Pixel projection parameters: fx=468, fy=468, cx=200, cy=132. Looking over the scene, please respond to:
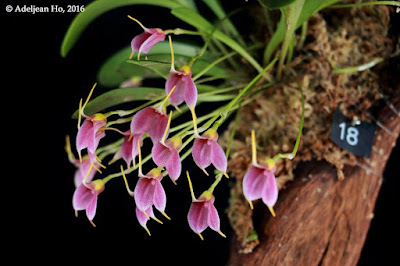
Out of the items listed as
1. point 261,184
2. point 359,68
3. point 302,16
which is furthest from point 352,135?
point 261,184

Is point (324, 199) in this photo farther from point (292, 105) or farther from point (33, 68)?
point (33, 68)

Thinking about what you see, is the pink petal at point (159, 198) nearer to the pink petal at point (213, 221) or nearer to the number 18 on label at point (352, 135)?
the pink petal at point (213, 221)

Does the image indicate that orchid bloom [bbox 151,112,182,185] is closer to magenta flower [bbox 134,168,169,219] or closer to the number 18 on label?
magenta flower [bbox 134,168,169,219]

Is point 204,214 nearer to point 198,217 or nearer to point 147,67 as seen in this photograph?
point 198,217

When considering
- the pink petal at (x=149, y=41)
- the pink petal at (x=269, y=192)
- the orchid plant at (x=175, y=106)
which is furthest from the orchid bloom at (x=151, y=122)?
the pink petal at (x=269, y=192)

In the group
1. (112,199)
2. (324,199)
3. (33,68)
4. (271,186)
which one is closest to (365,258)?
(324,199)

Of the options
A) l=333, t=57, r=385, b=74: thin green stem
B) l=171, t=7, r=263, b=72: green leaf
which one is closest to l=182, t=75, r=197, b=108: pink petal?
l=171, t=7, r=263, b=72: green leaf
